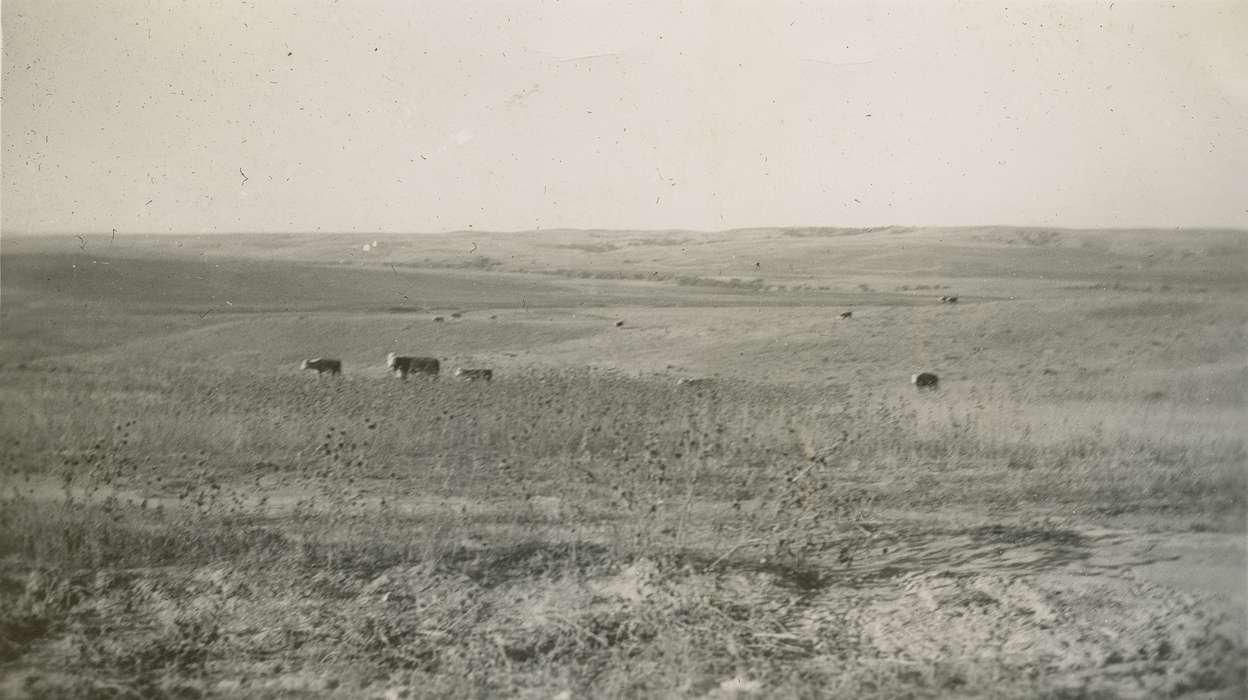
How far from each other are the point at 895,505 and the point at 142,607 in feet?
10.1

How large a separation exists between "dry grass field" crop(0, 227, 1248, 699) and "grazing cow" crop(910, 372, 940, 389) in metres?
0.06

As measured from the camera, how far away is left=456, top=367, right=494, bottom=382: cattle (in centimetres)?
347

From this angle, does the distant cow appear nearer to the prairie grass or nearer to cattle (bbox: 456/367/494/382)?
the prairie grass

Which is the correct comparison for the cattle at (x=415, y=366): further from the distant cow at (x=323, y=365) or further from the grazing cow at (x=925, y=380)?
the grazing cow at (x=925, y=380)

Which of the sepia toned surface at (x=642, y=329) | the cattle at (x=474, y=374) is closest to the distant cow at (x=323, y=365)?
the sepia toned surface at (x=642, y=329)

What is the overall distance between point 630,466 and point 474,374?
749mm

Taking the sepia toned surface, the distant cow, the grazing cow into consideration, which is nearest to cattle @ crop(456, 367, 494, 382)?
the sepia toned surface

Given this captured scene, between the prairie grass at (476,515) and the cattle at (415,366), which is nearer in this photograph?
the prairie grass at (476,515)

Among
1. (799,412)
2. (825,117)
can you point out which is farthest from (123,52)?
(799,412)

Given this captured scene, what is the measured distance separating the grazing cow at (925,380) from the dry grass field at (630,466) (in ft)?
0.20

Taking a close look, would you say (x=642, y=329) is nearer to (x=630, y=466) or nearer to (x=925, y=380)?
(x=630, y=466)

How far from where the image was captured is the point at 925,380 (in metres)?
3.51

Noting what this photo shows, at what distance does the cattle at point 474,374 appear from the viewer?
347cm

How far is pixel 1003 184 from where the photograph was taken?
356cm
